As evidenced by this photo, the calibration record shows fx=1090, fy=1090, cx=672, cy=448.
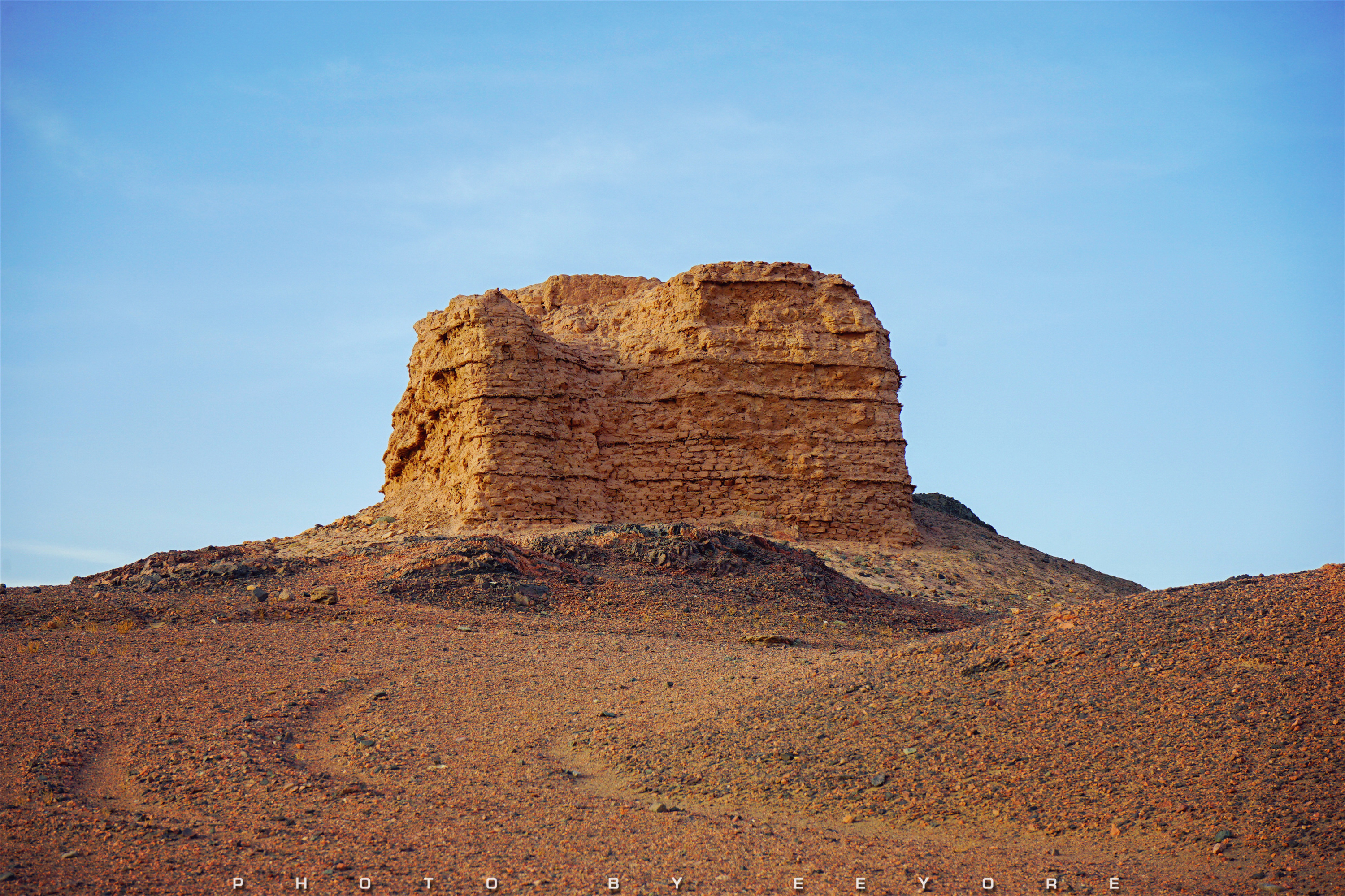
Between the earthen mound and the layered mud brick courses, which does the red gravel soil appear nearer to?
the layered mud brick courses

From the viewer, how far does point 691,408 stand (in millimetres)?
25766

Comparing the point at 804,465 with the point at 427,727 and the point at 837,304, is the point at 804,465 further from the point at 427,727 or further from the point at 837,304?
the point at 427,727

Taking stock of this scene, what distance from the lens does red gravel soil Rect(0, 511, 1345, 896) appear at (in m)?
6.42

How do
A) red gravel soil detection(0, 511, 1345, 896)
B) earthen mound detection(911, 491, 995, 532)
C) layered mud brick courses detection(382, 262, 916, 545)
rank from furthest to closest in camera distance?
earthen mound detection(911, 491, 995, 532) → layered mud brick courses detection(382, 262, 916, 545) → red gravel soil detection(0, 511, 1345, 896)

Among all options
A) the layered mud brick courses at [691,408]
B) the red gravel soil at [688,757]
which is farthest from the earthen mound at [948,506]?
the red gravel soil at [688,757]

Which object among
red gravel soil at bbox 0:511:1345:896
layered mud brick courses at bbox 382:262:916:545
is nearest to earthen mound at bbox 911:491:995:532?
layered mud brick courses at bbox 382:262:916:545

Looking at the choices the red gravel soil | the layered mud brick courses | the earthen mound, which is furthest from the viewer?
the earthen mound

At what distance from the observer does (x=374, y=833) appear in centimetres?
685

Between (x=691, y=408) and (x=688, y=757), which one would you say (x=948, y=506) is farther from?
(x=688, y=757)

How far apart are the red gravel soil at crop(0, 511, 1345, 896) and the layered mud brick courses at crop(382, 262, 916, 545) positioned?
1113cm

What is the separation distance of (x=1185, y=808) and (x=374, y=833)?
17.0ft

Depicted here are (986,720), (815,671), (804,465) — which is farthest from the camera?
(804,465)

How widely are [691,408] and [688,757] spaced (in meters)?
17.7

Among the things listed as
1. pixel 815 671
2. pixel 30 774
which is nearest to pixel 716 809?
pixel 815 671
